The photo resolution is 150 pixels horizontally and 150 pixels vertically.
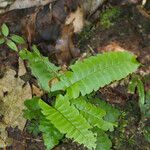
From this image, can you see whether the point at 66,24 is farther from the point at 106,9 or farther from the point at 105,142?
the point at 105,142

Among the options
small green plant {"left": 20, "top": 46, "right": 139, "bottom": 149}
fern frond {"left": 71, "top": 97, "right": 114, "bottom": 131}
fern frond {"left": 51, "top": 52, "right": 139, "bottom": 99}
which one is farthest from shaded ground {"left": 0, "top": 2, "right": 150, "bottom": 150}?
fern frond {"left": 51, "top": 52, "right": 139, "bottom": 99}

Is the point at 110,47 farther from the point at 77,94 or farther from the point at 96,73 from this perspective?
the point at 77,94

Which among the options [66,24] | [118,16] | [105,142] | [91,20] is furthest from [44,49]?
[105,142]

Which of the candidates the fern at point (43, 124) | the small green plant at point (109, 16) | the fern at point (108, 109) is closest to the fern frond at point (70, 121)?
the fern at point (43, 124)

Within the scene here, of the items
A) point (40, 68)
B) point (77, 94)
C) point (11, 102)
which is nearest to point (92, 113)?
point (77, 94)

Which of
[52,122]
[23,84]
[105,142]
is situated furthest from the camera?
[23,84]
